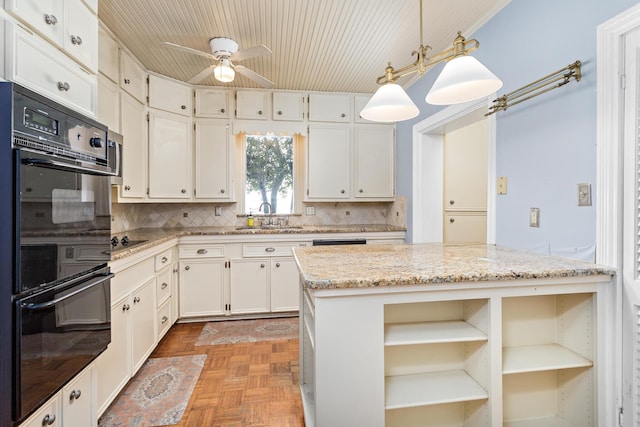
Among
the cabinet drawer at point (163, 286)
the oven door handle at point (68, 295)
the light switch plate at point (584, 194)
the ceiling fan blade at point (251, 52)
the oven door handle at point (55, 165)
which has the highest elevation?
the ceiling fan blade at point (251, 52)

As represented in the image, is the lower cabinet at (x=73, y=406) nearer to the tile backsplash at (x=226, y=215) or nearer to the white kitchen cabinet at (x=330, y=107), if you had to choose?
the tile backsplash at (x=226, y=215)

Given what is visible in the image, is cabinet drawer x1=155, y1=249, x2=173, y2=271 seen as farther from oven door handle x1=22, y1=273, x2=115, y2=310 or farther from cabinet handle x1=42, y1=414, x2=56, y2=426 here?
cabinet handle x1=42, y1=414, x2=56, y2=426

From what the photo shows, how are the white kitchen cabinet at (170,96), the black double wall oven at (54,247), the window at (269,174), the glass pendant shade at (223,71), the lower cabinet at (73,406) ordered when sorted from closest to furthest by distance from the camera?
the black double wall oven at (54,247) < the lower cabinet at (73,406) < the glass pendant shade at (223,71) < the white kitchen cabinet at (170,96) < the window at (269,174)

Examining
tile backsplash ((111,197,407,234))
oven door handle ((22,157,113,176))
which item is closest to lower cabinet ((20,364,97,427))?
oven door handle ((22,157,113,176))

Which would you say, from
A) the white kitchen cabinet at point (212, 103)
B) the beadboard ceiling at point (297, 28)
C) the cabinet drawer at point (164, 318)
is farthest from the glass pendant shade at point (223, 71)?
the cabinet drawer at point (164, 318)

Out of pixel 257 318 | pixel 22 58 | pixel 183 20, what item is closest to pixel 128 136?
pixel 183 20

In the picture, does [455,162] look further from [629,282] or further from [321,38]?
[629,282]

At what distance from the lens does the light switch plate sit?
149cm

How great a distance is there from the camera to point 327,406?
119 centimetres

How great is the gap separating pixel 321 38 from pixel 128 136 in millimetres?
1851

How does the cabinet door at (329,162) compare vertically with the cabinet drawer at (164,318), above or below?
above

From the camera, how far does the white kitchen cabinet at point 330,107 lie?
366 cm

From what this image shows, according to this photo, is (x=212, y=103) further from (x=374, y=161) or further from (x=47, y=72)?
(x=47, y=72)

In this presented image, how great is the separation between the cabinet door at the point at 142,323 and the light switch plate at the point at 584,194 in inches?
105
